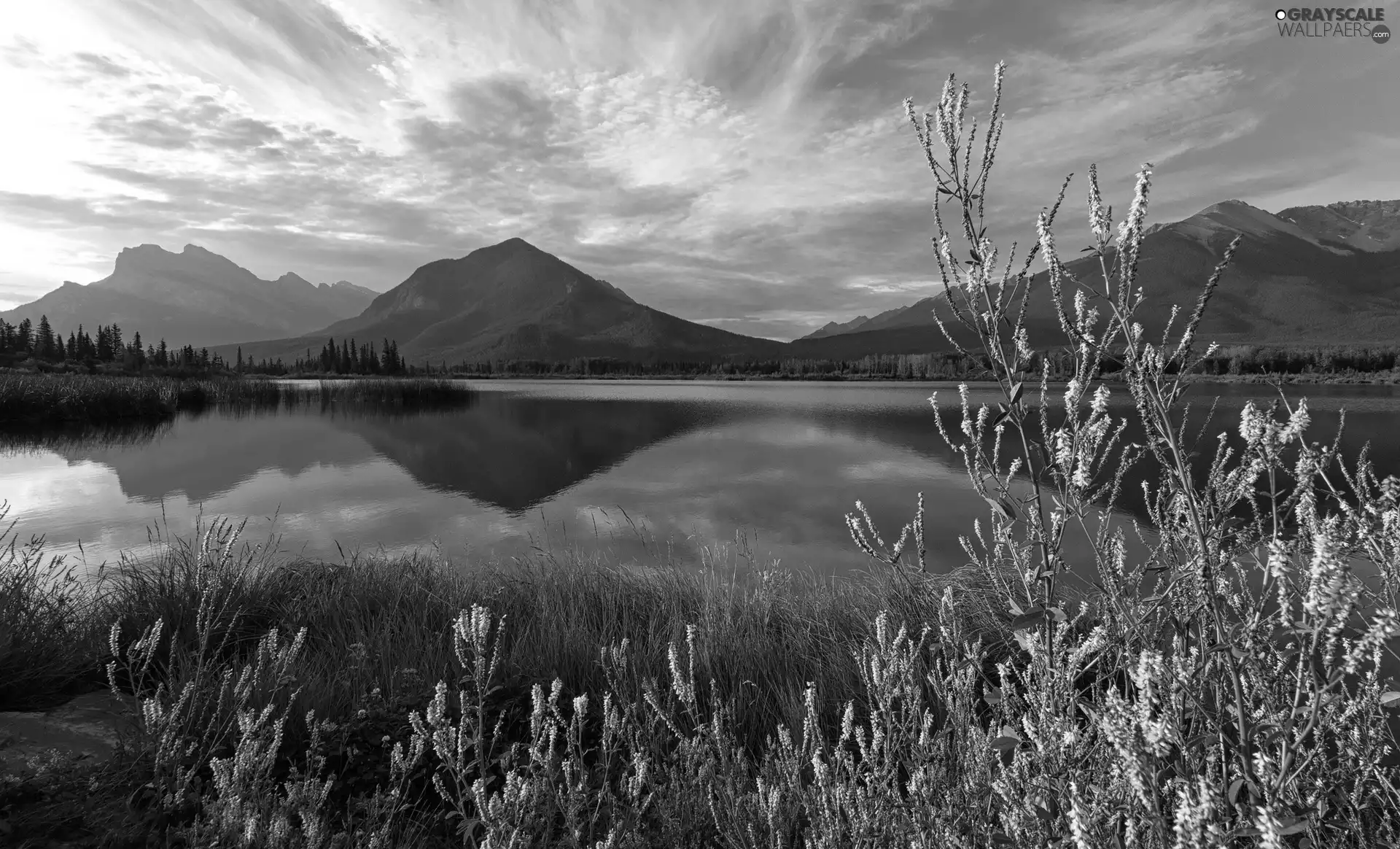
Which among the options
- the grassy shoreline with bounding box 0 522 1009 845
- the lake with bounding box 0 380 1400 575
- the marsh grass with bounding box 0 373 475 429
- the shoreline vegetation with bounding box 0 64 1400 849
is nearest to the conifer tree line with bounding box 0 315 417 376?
the marsh grass with bounding box 0 373 475 429

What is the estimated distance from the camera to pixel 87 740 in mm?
4125

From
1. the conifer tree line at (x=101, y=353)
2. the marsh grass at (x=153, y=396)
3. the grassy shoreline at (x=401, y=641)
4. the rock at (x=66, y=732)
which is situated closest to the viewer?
the rock at (x=66, y=732)

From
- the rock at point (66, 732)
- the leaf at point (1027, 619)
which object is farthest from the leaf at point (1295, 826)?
the rock at point (66, 732)

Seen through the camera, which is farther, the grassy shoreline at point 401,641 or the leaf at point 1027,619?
the grassy shoreline at point 401,641

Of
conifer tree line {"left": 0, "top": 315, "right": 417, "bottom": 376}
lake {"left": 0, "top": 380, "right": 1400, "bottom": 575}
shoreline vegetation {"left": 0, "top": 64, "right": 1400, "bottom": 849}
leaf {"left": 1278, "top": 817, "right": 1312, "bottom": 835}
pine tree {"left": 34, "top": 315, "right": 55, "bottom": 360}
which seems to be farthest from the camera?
pine tree {"left": 34, "top": 315, "right": 55, "bottom": 360}

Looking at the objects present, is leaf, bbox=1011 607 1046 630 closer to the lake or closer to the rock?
the rock

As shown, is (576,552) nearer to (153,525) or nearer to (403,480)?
(153,525)

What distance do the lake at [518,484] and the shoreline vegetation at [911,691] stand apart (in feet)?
9.50

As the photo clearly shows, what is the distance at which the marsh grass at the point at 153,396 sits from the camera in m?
30.1

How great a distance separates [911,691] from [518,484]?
64.1ft

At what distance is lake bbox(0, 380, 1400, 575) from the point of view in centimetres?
1333

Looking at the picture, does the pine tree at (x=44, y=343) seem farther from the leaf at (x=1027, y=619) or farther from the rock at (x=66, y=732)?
the leaf at (x=1027, y=619)

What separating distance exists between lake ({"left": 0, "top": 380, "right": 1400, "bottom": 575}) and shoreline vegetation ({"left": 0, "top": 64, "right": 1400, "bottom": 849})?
289 cm

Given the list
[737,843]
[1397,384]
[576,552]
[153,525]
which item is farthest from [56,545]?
[1397,384]
